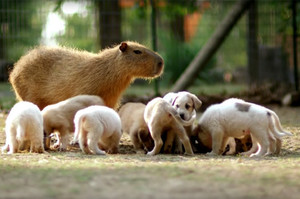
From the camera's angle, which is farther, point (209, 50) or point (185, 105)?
point (209, 50)

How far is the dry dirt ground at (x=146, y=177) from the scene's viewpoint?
4.45 meters

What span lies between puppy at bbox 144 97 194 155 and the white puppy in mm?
1294

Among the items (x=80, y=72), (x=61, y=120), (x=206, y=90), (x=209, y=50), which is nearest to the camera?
(x=61, y=120)

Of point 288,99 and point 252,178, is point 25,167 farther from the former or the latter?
point 288,99

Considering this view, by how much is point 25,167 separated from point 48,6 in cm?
850

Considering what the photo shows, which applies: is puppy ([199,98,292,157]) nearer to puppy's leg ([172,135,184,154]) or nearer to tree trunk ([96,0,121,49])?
puppy's leg ([172,135,184,154])

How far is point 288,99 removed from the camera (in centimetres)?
1292

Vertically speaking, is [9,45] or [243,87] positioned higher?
[9,45]

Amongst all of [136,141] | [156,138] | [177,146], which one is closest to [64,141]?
[136,141]

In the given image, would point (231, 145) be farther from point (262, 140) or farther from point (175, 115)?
point (175, 115)

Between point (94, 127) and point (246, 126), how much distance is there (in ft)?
5.83

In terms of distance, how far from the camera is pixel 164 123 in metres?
7.13

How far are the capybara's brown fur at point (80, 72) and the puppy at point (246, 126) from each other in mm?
2111

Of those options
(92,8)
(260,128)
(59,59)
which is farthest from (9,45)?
(260,128)
